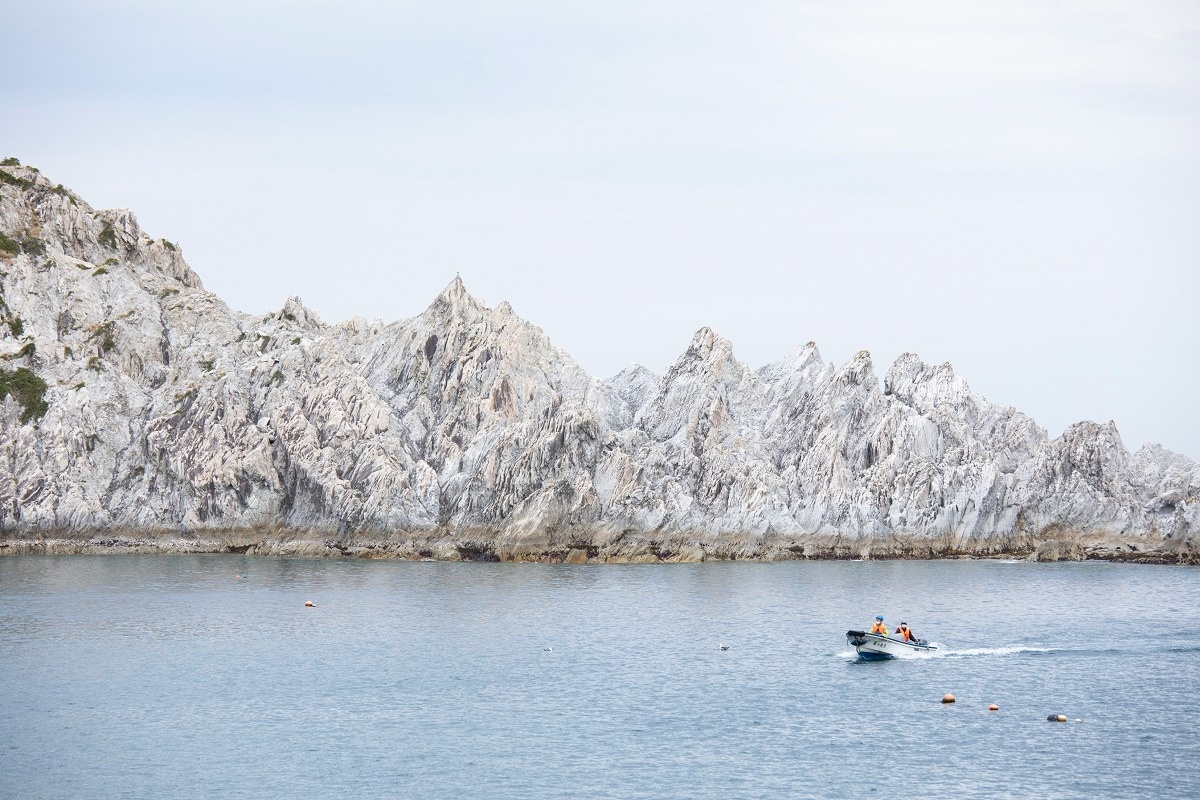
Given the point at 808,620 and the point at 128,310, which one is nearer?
the point at 808,620

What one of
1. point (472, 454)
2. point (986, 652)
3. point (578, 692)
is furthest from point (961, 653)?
point (472, 454)

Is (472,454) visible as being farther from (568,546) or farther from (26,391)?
(26,391)

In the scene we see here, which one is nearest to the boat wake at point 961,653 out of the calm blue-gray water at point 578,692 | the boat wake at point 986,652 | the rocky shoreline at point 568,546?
the boat wake at point 986,652

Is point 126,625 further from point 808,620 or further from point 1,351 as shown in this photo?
point 1,351

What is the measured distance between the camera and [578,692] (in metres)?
69.2

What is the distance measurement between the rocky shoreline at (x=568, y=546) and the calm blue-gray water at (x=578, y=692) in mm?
26821

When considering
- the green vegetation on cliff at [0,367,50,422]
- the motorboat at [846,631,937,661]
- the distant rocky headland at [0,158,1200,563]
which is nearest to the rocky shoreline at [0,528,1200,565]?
the distant rocky headland at [0,158,1200,563]

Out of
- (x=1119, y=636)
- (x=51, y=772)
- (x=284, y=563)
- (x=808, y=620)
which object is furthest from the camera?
(x=284, y=563)

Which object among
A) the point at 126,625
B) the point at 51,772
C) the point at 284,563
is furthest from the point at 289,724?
the point at 284,563

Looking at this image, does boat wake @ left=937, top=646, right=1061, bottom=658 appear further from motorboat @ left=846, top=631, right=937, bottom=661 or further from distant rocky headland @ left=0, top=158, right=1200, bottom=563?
distant rocky headland @ left=0, top=158, right=1200, bottom=563

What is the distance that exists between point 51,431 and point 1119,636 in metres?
118

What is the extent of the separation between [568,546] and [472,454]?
17078 millimetres

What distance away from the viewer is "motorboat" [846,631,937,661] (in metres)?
78.8

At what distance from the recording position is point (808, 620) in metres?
96.2
